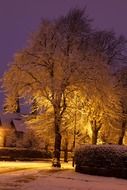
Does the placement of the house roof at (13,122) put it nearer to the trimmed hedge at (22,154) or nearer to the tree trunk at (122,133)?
the trimmed hedge at (22,154)

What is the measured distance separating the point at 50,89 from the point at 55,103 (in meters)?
1.23

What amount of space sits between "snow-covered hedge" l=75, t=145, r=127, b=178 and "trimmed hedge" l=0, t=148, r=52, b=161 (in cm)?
2434

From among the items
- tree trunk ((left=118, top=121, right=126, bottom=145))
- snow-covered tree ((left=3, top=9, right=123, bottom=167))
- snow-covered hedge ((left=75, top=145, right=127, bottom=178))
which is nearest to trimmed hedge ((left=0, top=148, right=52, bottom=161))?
tree trunk ((left=118, top=121, right=126, bottom=145))

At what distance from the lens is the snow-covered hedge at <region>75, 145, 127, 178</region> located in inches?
1123

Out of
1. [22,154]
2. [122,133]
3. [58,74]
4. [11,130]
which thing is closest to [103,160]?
[58,74]

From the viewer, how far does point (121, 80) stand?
172 ft

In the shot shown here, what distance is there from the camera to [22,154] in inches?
2304

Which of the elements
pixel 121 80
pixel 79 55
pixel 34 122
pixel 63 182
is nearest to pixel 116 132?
pixel 121 80

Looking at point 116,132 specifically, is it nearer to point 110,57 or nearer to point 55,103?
point 110,57

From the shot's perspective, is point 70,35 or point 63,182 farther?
point 70,35

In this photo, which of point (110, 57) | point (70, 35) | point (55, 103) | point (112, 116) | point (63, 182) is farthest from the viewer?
point (110, 57)

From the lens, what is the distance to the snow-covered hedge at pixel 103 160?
28516 millimetres

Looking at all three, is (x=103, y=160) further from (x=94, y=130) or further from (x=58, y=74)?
(x=94, y=130)

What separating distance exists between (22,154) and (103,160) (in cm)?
3018
